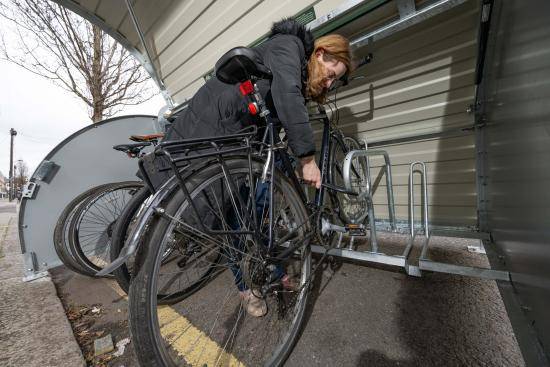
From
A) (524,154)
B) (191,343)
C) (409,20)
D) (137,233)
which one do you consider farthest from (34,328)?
(409,20)

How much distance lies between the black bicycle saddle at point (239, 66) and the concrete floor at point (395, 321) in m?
1.53

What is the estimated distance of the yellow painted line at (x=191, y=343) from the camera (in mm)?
1371

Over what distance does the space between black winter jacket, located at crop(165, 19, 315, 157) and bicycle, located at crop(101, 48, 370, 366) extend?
97mm

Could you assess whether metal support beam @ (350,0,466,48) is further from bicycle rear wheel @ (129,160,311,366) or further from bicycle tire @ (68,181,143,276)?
bicycle tire @ (68,181,143,276)

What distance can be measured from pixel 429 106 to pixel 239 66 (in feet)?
6.38

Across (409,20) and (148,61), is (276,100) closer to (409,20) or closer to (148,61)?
(409,20)

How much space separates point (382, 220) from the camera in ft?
9.98

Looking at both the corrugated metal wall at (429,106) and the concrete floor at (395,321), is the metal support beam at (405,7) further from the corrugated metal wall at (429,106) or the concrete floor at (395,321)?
the concrete floor at (395,321)

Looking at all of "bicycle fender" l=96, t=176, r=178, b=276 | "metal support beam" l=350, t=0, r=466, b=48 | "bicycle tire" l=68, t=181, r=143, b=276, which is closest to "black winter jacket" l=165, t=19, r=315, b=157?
"metal support beam" l=350, t=0, r=466, b=48

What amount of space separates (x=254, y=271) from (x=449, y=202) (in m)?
2.27

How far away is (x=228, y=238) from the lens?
50.7 inches

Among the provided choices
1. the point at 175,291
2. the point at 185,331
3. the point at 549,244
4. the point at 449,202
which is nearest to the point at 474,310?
the point at 549,244

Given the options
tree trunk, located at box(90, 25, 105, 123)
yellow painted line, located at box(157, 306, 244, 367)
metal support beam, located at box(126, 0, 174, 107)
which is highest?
tree trunk, located at box(90, 25, 105, 123)

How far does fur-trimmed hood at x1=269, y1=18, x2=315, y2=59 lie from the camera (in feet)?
4.94
